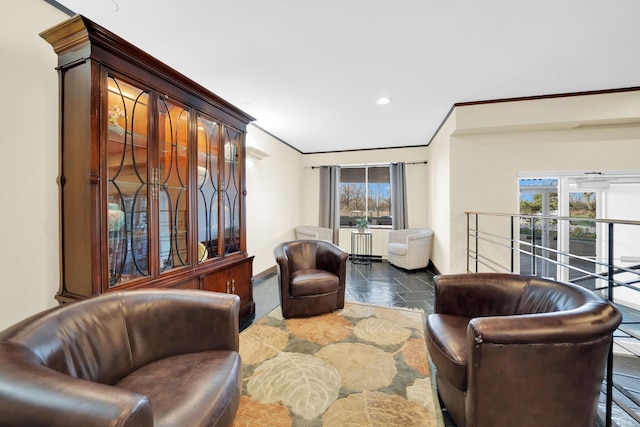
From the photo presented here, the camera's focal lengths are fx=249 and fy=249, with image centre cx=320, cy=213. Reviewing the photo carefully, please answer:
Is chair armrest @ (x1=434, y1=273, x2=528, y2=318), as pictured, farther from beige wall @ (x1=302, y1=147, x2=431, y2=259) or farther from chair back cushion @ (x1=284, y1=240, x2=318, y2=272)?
beige wall @ (x1=302, y1=147, x2=431, y2=259)

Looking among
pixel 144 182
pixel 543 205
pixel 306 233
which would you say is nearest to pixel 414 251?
pixel 543 205

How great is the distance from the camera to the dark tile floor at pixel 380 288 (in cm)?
320

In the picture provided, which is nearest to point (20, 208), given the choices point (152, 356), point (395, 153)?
point (152, 356)

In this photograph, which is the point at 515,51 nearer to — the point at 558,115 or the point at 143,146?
the point at 558,115

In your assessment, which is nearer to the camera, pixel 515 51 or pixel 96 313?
pixel 96 313

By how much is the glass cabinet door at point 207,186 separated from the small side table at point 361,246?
355 centimetres

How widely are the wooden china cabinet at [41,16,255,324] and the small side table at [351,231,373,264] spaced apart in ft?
11.7

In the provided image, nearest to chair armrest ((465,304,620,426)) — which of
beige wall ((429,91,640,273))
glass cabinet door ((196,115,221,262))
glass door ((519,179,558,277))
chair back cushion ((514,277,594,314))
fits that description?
Answer: chair back cushion ((514,277,594,314))

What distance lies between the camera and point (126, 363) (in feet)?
4.01

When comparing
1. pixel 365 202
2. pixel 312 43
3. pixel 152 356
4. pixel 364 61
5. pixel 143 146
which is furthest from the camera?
pixel 365 202

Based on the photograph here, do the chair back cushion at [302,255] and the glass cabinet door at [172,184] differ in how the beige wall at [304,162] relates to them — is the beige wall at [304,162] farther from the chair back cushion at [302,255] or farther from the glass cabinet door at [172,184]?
the chair back cushion at [302,255]

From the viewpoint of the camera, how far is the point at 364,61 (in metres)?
2.30

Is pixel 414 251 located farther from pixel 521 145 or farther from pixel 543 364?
pixel 543 364

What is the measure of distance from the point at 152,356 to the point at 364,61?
2703 millimetres
